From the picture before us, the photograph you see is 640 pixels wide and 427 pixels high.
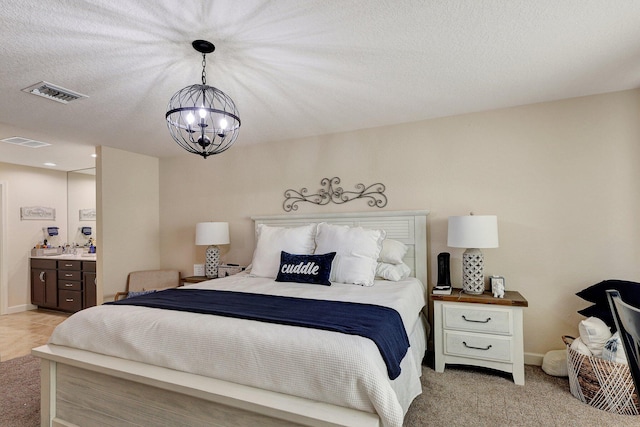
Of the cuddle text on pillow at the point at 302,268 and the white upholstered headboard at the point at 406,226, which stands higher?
the white upholstered headboard at the point at 406,226

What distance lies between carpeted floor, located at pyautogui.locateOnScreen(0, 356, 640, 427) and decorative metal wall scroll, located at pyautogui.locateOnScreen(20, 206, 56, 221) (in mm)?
A: 3475

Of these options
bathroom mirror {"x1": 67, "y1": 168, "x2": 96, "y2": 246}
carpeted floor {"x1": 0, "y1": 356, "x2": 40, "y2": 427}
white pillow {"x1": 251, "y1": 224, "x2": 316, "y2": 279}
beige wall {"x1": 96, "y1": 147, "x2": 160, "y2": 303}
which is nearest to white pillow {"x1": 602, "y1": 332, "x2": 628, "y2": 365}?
white pillow {"x1": 251, "y1": 224, "x2": 316, "y2": 279}

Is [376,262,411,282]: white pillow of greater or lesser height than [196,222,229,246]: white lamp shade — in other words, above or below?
below

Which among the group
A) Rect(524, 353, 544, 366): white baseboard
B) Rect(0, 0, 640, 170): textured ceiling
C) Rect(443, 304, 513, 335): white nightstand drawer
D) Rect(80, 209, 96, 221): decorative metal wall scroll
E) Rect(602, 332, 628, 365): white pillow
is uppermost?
Rect(0, 0, 640, 170): textured ceiling

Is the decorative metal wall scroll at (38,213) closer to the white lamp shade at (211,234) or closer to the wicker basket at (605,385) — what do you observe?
the white lamp shade at (211,234)

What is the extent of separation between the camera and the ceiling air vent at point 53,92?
2.44 meters

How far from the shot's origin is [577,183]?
2785mm

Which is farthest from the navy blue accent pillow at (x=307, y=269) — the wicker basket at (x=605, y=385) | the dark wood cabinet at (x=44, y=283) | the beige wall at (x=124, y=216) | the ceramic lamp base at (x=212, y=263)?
the dark wood cabinet at (x=44, y=283)

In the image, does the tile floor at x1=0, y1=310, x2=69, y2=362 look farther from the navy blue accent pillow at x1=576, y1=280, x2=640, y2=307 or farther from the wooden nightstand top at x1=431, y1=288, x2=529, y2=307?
the navy blue accent pillow at x1=576, y1=280, x2=640, y2=307

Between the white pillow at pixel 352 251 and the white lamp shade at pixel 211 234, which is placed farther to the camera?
the white lamp shade at pixel 211 234

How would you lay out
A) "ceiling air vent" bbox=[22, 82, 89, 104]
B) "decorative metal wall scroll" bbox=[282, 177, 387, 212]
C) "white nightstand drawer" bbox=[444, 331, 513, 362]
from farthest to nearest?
1. "decorative metal wall scroll" bbox=[282, 177, 387, 212]
2. "white nightstand drawer" bbox=[444, 331, 513, 362]
3. "ceiling air vent" bbox=[22, 82, 89, 104]

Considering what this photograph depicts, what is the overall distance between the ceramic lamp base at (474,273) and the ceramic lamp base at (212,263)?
2.78 metres

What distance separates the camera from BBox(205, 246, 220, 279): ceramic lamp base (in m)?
4.01

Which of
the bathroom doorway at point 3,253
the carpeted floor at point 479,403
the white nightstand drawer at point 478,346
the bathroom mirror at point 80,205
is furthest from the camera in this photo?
the bathroom mirror at point 80,205
